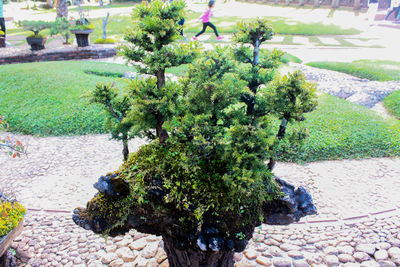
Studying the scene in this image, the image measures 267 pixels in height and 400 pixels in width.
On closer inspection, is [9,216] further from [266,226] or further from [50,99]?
[50,99]

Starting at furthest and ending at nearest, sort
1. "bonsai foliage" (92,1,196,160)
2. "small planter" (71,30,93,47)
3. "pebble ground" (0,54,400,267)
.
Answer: "small planter" (71,30,93,47), "pebble ground" (0,54,400,267), "bonsai foliage" (92,1,196,160)

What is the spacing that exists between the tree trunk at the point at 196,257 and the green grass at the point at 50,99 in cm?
363

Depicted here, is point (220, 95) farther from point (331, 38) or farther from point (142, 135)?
point (331, 38)

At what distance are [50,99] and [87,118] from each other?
1.72 meters

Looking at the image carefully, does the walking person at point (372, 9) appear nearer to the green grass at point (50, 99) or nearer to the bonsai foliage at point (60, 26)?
the bonsai foliage at point (60, 26)

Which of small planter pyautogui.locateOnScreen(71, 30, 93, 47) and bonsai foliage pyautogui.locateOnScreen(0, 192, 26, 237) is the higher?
small planter pyautogui.locateOnScreen(71, 30, 93, 47)

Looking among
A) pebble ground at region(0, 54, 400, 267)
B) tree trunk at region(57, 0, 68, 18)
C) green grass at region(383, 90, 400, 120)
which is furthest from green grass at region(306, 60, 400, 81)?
tree trunk at region(57, 0, 68, 18)

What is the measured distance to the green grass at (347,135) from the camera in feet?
19.1

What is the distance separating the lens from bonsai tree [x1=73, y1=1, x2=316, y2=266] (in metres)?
Result: 2.46

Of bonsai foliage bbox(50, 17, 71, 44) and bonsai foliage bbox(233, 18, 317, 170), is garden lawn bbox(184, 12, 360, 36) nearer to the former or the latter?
bonsai foliage bbox(50, 17, 71, 44)

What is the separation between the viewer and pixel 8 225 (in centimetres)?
319

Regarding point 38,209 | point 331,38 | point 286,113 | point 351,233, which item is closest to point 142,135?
point 286,113

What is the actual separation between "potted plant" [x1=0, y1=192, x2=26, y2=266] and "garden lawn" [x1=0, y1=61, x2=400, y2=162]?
356 cm

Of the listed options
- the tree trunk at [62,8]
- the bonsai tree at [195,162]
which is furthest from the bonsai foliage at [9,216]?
the tree trunk at [62,8]
